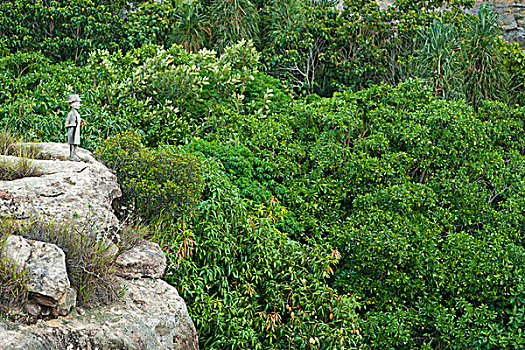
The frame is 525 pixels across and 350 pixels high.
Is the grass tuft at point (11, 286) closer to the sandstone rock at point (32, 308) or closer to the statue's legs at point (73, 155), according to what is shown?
the sandstone rock at point (32, 308)

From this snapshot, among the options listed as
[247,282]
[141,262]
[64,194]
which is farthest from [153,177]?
[247,282]

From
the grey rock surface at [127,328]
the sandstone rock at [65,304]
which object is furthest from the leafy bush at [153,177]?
the sandstone rock at [65,304]

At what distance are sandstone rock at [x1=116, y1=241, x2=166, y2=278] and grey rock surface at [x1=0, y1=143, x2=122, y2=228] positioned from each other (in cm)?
42

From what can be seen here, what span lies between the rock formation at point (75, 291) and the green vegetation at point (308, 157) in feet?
1.95

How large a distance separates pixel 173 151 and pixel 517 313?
5.62m

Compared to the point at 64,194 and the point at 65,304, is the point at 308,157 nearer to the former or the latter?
the point at 64,194

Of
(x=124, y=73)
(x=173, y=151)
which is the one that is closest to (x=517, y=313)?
(x=173, y=151)

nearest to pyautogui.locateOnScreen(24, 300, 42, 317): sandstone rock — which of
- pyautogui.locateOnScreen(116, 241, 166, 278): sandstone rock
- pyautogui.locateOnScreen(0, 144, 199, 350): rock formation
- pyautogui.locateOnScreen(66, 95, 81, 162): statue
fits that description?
pyautogui.locateOnScreen(0, 144, 199, 350): rock formation

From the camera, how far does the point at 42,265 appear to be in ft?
17.6

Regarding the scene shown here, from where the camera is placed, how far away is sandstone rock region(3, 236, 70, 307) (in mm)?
5215

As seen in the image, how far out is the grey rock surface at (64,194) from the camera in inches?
250

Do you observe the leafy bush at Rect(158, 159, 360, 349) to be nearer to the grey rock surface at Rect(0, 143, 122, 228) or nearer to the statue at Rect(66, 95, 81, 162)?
the grey rock surface at Rect(0, 143, 122, 228)

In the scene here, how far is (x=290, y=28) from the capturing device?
1374 cm

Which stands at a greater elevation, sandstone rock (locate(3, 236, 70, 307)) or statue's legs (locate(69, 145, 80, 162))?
statue's legs (locate(69, 145, 80, 162))
